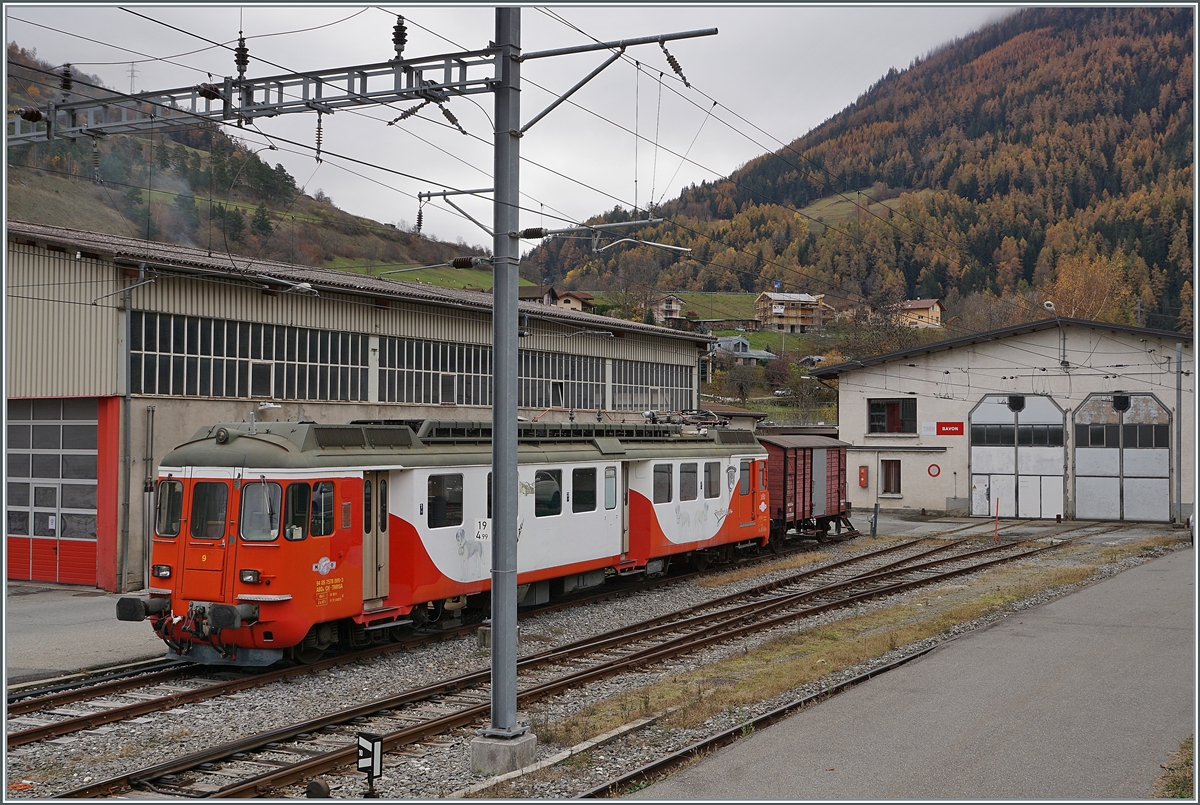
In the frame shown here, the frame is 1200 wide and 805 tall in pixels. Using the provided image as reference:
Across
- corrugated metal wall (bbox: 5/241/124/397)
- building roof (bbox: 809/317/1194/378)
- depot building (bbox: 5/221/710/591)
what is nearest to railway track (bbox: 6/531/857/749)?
depot building (bbox: 5/221/710/591)

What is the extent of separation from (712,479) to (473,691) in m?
11.6

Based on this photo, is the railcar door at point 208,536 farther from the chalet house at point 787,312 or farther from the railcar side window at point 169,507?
the chalet house at point 787,312

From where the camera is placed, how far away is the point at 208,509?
1312cm

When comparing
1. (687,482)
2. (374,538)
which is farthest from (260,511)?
(687,482)

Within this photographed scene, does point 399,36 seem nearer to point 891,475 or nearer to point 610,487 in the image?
point 610,487

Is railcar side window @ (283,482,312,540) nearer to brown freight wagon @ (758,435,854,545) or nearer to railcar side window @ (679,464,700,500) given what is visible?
railcar side window @ (679,464,700,500)

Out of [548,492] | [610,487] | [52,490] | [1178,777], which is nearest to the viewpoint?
[1178,777]

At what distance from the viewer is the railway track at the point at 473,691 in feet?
29.9

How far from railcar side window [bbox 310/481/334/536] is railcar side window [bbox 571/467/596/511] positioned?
229 inches

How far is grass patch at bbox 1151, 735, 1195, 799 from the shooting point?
8062 millimetres

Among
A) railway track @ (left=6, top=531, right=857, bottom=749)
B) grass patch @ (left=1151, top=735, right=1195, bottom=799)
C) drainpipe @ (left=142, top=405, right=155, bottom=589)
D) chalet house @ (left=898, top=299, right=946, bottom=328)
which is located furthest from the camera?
chalet house @ (left=898, top=299, right=946, bottom=328)

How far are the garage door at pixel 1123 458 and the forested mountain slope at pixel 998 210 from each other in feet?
100

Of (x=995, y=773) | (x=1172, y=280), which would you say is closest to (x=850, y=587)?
(x=995, y=773)

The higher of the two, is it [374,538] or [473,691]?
[374,538]
